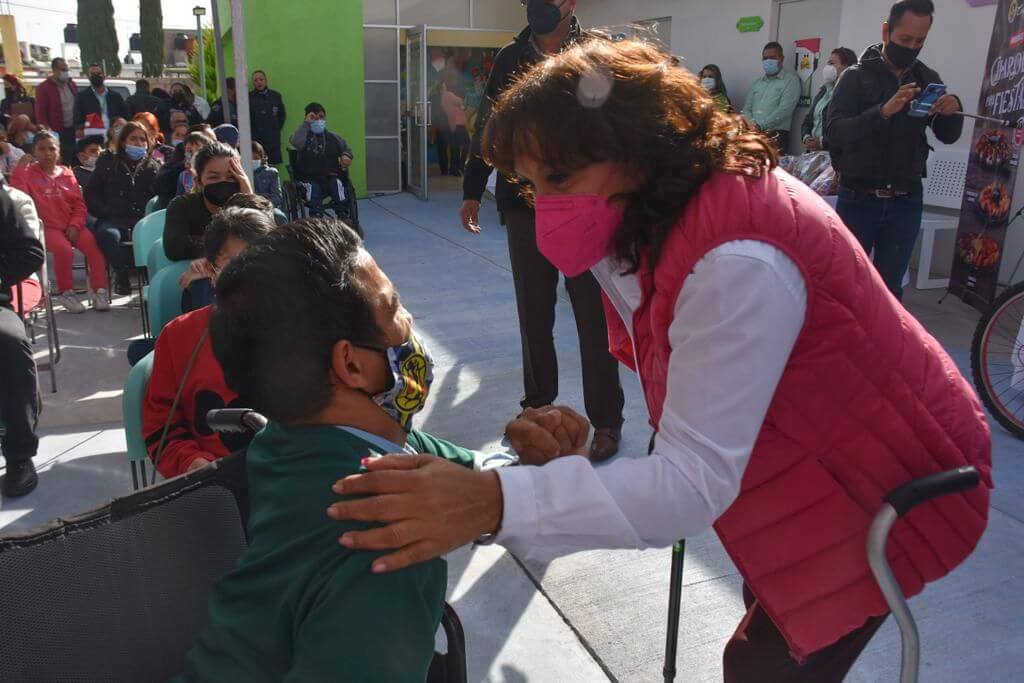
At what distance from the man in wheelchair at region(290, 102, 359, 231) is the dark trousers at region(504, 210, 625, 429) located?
20.1ft

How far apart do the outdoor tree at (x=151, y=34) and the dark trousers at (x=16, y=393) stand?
28.1 metres

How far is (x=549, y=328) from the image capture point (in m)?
3.55

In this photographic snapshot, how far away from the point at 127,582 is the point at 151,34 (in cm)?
3141

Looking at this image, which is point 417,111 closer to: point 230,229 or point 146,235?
point 146,235

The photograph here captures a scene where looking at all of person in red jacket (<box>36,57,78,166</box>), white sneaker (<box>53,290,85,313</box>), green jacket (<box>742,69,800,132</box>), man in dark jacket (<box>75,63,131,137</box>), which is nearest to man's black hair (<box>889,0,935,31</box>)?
green jacket (<box>742,69,800,132</box>)

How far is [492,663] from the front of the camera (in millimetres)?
2309

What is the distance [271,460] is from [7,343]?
2.76m

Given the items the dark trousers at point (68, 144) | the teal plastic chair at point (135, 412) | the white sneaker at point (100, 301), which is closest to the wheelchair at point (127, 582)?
the teal plastic chair at point (135, 412)

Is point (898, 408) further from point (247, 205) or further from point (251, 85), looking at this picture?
point (251, 85)

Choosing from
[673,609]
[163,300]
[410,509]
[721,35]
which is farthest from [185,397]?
[721,35]

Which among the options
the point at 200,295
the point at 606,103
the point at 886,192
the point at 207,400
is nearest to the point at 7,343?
the point at 200,295

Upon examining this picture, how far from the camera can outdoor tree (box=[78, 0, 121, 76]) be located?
1191 inches

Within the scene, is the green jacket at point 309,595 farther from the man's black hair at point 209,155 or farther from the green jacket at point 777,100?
the green jacket at point 777,100

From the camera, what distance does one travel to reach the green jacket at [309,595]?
3.18ft
